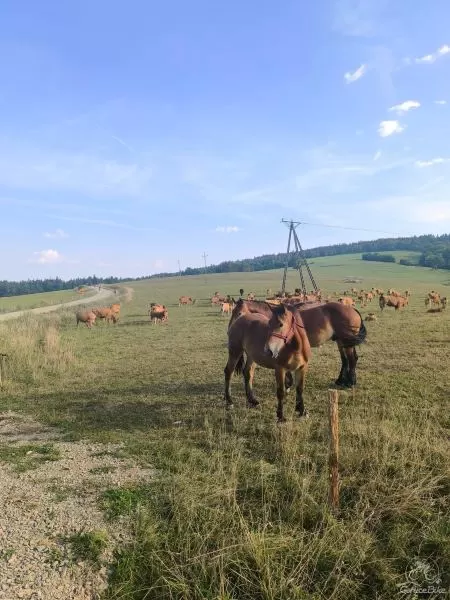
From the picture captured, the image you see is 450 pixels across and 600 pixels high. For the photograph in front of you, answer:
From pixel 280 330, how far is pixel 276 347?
1.31 ft

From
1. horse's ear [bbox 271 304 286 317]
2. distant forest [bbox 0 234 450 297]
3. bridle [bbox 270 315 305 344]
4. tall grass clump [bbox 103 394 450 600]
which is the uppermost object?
distant forest [bbox 0 234 450 297]

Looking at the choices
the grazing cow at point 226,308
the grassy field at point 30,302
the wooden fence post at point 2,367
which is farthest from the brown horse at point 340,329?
the grassy field at point 30,302

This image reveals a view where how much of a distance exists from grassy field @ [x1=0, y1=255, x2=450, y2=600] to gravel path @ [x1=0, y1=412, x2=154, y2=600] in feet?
0.69

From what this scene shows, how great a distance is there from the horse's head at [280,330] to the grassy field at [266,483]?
132 cm

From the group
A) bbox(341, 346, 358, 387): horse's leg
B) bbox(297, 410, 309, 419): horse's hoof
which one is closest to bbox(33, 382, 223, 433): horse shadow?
bbox(297, 410, 309, 419): horse's hoof

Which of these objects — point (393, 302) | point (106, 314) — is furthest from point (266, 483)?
point (393, 302)

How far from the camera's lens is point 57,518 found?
446 cm

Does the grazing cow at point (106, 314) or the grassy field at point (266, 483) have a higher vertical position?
the grazing cow at point (106, 314)

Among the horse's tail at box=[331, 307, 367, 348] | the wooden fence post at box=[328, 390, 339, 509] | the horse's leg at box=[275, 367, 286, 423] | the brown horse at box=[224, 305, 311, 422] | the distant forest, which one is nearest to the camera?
the wooden fence post at box=[328, 390, 339, 509]

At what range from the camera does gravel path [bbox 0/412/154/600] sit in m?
3.60

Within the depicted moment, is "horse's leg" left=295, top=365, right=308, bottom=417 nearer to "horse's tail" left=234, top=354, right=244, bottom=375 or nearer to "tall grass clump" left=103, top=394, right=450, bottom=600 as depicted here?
"tall grass clump" left=103, top=394, right=450, bottom=600

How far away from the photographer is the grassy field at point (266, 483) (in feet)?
12.1

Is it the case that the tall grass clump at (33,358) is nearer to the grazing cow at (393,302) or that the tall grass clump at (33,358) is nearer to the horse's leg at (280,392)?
the horse's leg at (280,392)

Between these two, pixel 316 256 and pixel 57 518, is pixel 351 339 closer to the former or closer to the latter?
pixel 57 518
